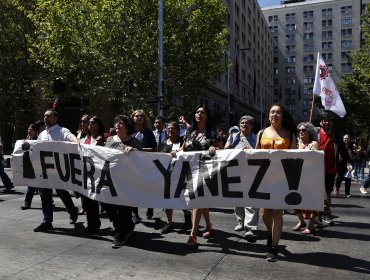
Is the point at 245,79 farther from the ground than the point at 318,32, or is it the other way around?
the point at 318,32

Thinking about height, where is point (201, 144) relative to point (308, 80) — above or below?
below

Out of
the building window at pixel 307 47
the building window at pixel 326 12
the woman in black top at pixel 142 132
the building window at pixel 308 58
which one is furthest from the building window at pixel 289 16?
the woman in black top at pixel 142 132

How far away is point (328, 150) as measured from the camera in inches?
287

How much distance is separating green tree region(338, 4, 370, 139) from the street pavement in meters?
29.2

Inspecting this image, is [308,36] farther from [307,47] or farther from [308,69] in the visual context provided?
[308,69]

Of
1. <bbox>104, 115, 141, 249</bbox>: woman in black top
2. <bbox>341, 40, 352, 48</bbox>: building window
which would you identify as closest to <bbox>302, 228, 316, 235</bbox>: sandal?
<bbox>104, 115, 141, 249</bbox>: woman in black top

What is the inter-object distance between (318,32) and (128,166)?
4208 inches

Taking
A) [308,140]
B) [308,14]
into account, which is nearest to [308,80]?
[308,14]

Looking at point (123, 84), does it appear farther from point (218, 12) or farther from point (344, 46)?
point (344, 46)

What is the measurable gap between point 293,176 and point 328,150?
265 cm

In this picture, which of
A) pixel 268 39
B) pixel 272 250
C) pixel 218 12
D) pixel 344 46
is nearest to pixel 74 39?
pixel 218 12

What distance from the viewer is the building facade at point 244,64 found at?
50.1 m

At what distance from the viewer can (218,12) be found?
2508 cm

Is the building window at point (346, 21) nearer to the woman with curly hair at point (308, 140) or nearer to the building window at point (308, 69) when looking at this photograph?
the building window at point (308, 69)
